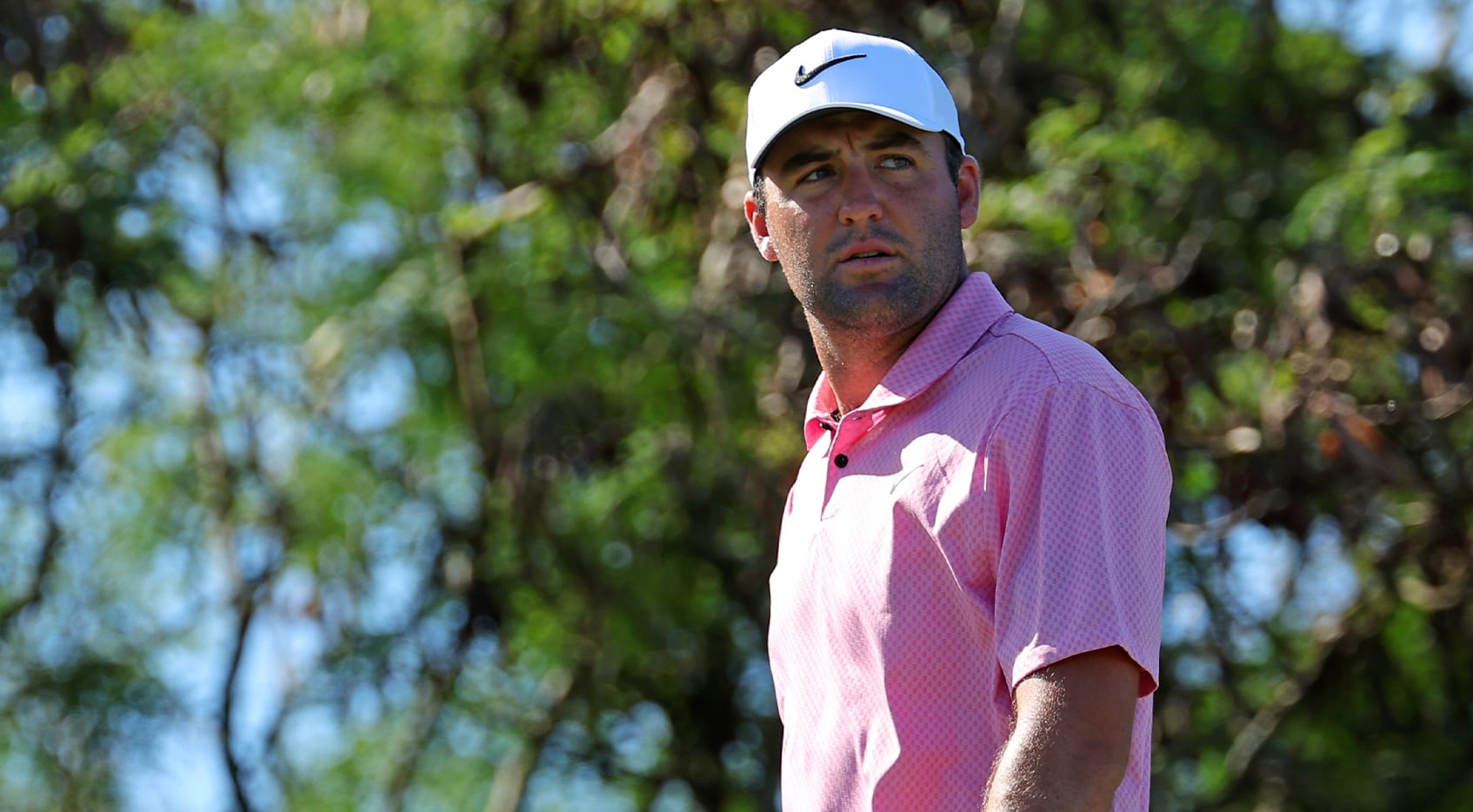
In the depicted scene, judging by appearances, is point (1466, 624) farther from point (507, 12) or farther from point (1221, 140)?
point (507, 12)

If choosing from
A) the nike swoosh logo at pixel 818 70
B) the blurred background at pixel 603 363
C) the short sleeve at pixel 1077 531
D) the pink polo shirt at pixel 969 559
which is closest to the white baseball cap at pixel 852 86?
the nike swoosh logo at pixel 818 70

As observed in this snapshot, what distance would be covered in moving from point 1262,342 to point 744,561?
2327 mm

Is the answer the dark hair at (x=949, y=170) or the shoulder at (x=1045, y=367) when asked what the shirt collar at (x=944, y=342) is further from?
the dark hair at (x=949, y=170)

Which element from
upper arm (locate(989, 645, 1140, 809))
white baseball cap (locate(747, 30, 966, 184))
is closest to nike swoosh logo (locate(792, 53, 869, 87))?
white baseball cap (locate(747, 30, 966, 184))

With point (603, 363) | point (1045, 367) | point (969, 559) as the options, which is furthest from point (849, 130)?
point (603, 363)

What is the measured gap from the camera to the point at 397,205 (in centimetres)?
802

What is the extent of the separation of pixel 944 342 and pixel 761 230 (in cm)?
39

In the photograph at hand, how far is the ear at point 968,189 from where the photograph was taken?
2.21 m

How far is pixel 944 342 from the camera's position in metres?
2.01

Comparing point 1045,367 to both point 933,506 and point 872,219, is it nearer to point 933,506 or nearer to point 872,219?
point 933,506

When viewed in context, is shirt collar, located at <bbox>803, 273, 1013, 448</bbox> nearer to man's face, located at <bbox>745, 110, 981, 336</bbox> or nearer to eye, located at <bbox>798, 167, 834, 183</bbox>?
man's face, located at <bbox>745, 110, 981, 336</bbox>

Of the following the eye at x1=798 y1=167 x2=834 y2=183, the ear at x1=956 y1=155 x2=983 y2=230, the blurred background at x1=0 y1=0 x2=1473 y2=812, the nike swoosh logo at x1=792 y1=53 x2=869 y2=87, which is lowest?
the blurred background at x1=0 y1=0 x2=1473 y2=812

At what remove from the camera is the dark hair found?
2.13 metres

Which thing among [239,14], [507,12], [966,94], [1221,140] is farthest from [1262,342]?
[239,14]
